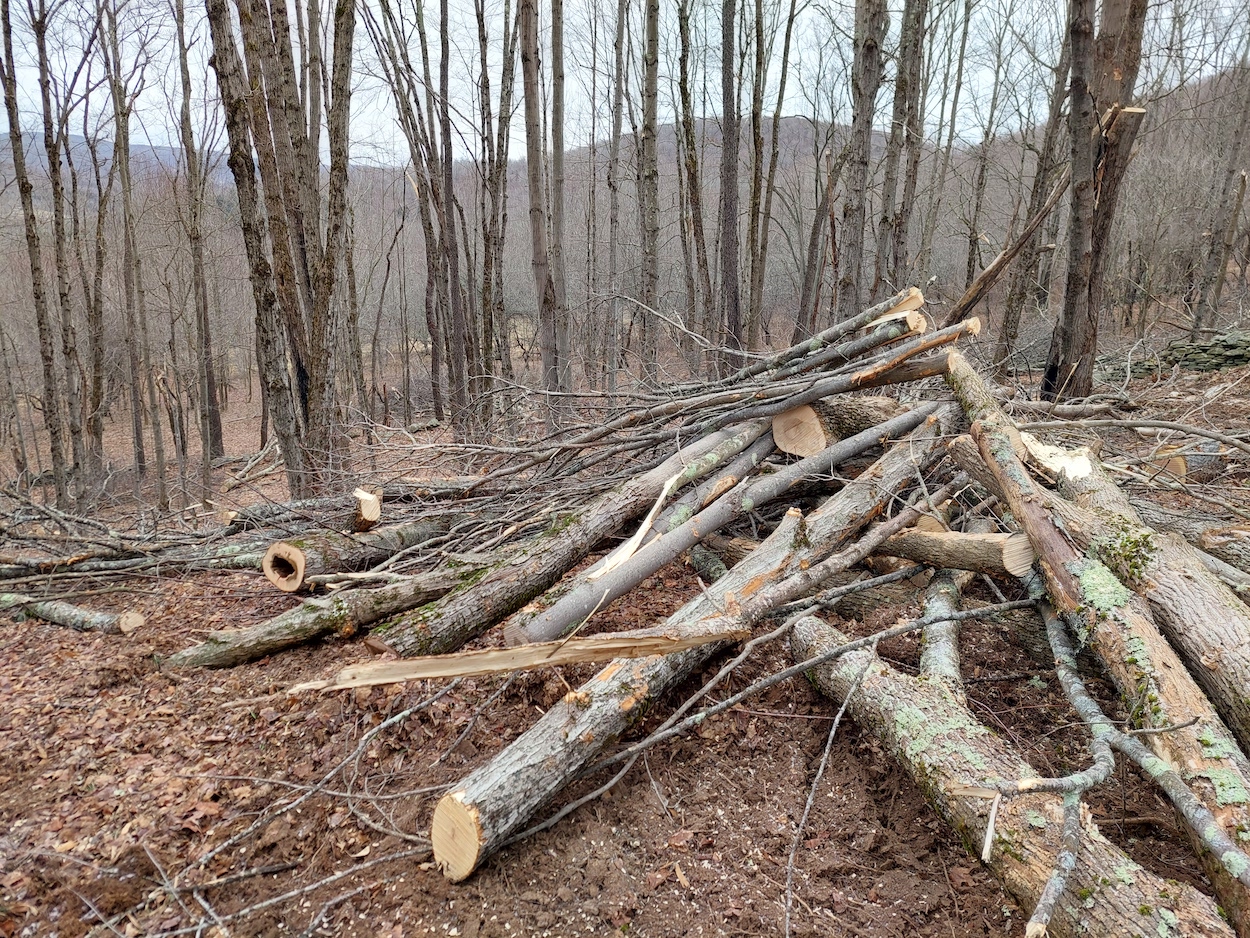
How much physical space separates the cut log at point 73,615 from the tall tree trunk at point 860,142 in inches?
245

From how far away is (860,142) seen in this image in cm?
621

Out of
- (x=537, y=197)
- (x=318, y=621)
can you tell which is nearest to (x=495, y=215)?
(x=537, y=197)

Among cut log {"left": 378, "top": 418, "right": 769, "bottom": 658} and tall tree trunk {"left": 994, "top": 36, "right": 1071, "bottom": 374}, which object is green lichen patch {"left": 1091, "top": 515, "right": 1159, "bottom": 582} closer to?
cut log {"left": 378, "top": 418, "right": 769, "bottom": 658}

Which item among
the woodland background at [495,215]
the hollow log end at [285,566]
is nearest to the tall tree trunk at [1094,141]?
the woodland background at [495,215]

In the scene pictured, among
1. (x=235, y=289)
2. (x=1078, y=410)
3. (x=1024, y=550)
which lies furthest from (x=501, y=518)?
(x=235, y=289)

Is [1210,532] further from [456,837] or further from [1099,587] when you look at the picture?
[456,837]

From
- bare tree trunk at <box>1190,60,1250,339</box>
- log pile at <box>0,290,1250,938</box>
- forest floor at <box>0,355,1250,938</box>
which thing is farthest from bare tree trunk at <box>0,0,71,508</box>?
bare tree trunk at <box>1190,60,1250,339</box>

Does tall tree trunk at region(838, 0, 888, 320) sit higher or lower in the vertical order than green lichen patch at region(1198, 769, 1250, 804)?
higher

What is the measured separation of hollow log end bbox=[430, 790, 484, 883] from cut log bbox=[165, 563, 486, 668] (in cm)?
139

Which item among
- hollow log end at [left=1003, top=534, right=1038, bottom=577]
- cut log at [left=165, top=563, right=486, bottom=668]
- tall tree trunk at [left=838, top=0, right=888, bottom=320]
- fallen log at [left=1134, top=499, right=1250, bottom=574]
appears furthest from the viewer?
tall tree trunk at [left=838, top=0, right=888, bottom=320]

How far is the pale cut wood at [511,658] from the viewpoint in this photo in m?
1.63

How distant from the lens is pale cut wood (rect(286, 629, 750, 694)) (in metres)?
1.63

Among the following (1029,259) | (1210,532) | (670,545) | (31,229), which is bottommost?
(670,545)

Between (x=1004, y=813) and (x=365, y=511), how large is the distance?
10.9ft
